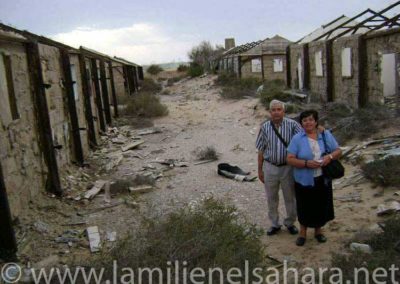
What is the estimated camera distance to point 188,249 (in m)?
3.43

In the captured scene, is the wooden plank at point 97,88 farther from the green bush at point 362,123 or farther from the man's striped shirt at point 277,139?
the man's striped shirt at point 277,139

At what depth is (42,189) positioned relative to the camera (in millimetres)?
6430

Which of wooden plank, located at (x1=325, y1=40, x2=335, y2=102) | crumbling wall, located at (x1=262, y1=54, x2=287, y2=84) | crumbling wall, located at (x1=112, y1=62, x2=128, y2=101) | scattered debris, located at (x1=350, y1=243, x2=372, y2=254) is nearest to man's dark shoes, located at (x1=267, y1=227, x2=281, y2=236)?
scattered debris, located at (x1=350, y1=243, x2=372, y2=254)

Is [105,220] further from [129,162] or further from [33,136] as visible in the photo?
[129,162]

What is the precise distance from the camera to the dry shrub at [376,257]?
3408 millimetres

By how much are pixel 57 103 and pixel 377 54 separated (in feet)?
26.1

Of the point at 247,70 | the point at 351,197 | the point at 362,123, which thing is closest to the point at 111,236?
the point at 351,197

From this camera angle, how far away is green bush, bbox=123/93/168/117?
1734cm

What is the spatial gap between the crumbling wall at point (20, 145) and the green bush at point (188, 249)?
2.35 m

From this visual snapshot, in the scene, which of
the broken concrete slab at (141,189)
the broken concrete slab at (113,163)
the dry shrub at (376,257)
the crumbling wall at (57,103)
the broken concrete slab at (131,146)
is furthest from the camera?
the broken concrete slab at (131,146)

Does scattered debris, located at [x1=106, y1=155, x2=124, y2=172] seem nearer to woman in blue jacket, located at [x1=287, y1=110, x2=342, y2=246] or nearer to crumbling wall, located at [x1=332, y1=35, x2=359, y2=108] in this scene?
woman in blue jacket, located at [x1=287, y1=110, x2=342, y2=246]

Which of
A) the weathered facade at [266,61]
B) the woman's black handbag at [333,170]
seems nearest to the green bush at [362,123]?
the woman's black handbag at [333,170]

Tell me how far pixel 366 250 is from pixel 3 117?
4645mm

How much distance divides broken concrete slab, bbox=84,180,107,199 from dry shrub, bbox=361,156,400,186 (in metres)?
4.53
